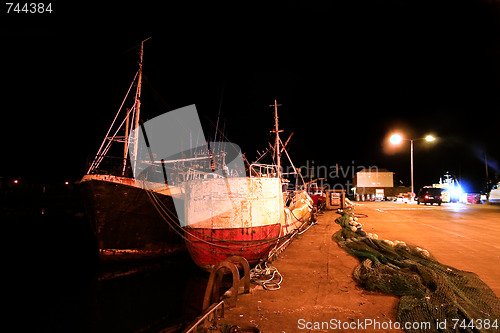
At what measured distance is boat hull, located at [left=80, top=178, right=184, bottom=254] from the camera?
10.5m

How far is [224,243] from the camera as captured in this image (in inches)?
314

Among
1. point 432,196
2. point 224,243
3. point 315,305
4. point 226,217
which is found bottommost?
point 315,305

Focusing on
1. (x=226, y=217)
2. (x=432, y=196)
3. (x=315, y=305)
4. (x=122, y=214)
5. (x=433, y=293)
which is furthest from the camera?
(x=432, y=196)

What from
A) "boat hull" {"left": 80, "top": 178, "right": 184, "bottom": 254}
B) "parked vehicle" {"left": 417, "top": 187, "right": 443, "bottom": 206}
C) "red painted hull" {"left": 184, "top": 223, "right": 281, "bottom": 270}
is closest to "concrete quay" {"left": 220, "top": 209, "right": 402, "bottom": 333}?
"red painted hull" {"left": 184, "top": 223, "right": 281, "bottom": 270}

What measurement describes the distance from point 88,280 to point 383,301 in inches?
419

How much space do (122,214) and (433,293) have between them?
35.1 feet

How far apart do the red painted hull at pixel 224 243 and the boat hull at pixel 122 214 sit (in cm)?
222

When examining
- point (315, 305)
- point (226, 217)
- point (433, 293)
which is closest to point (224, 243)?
point (226, 217)

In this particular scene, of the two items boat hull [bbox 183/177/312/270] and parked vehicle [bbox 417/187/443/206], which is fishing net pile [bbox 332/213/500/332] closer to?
boat hull [bbox 183/177/312/270]

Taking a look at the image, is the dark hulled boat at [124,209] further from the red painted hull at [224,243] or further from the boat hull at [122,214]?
the red painted hull at [224,243]

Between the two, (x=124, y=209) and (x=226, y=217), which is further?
(x=124, y=209)

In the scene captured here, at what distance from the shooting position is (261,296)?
184 inches

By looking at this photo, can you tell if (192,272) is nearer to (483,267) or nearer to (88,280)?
(88,280)

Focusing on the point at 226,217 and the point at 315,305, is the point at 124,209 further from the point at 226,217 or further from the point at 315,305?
the point at 315,305
